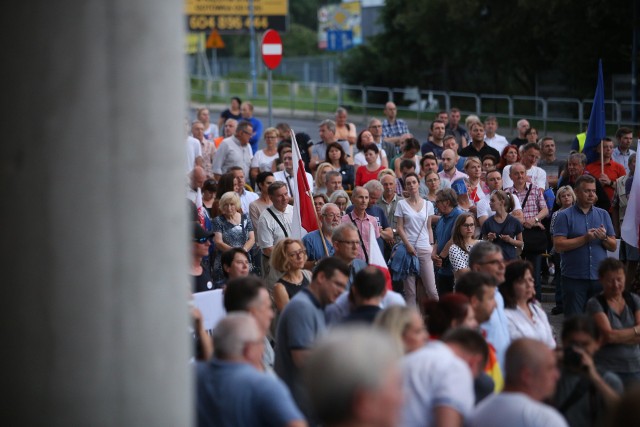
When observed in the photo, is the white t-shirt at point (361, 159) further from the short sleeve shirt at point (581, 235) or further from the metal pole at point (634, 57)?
the metal pole at point (634, 57)

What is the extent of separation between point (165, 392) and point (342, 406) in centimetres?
62

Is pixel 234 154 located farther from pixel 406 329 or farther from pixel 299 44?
pixel 299 44

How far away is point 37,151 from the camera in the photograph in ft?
12.9

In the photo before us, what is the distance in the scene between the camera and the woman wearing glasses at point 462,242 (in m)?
11.6

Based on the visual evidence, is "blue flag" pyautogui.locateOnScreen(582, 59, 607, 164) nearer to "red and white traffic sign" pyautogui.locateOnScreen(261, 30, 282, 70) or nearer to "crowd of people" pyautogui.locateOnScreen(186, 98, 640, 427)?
"crowd of people" pyautogui.locateOnScreen(186, 98, 640, 427)

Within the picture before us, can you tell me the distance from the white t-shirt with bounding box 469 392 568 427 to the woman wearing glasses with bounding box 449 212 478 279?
639 cm

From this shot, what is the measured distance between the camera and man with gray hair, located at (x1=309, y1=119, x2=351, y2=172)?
57.3 ft

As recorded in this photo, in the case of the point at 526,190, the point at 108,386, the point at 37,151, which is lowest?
the point at 526,190

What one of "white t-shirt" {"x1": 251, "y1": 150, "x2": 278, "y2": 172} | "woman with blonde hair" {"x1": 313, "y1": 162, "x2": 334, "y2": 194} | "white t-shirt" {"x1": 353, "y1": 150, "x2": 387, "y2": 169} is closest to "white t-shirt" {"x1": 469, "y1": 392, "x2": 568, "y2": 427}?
"woman with blonde hair" {"x1": 313, "y1": 162, "x2": 334, "y2": 194}

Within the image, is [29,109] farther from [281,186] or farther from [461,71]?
[461,71]

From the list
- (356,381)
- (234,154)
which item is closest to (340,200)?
(234,154)

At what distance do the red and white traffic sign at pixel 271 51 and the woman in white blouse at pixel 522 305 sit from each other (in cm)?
1549

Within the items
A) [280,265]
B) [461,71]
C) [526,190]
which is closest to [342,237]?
[280,265]

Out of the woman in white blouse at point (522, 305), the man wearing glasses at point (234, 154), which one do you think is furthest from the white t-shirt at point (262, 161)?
the woman in white blouse at point (522, 305)
